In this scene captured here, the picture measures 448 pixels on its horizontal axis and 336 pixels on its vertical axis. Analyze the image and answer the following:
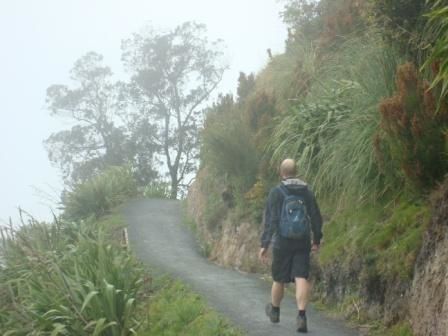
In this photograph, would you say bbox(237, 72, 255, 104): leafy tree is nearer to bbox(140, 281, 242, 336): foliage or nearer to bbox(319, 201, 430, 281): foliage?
bbox(140, 281, 242, 336): foliage

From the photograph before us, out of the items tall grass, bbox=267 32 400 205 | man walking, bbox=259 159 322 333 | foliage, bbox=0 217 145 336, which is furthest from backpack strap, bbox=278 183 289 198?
foliage, bbox=0 217 145 336

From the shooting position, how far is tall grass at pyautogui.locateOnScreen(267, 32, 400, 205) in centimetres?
907

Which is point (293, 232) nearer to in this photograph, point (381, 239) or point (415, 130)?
point (381, 239)

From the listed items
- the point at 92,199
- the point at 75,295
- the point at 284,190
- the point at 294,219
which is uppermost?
the point at 92,199

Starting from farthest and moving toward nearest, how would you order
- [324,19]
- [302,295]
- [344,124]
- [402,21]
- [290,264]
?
[324,19], [344,124], [402,21], [290,264], [302,295]

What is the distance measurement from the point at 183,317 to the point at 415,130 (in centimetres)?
359

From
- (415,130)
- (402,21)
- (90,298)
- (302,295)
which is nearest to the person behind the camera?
(302,295)

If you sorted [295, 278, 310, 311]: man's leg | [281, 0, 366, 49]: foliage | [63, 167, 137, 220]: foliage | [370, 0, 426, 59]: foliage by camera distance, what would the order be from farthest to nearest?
[63, 167, 137, 220]: foliage < [281, 0, 366, 49]: foliage < [370, 0, 426, 59]: foliage < [295, 278, 310, 311]: man's leg

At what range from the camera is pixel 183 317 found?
8789 mm

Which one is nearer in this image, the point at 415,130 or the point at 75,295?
the point at 415,130

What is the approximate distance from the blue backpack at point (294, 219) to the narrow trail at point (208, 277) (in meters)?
1.06

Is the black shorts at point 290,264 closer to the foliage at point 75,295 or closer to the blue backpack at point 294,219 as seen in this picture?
the blue backpack at point 294,219

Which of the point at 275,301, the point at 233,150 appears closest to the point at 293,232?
the point at 275,301

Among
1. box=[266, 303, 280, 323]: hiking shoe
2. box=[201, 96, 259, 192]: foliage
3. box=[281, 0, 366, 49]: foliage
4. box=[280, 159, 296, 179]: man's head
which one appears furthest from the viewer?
box=[201, 96, 259, 192]: foliage
